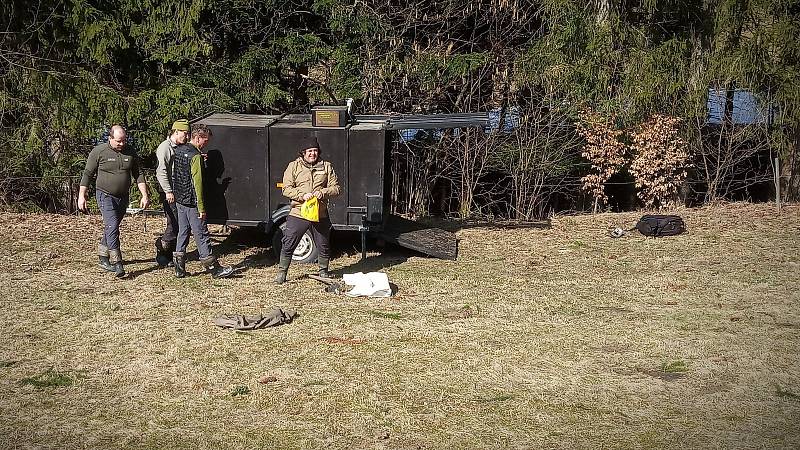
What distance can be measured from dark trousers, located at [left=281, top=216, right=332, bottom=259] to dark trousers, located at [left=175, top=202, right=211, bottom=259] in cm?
92

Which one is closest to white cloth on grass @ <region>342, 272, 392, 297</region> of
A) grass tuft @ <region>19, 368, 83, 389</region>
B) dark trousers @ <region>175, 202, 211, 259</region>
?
dark trousers @ <region>175, 202, 211, 259</region>

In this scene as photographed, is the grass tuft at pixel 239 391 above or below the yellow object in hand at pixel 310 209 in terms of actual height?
below

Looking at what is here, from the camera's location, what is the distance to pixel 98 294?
9773mm

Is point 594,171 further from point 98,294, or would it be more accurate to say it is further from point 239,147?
point 98,294

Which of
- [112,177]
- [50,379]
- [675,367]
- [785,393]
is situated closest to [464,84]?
[112,177]

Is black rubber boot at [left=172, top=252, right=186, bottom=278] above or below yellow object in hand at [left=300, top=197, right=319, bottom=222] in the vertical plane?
below

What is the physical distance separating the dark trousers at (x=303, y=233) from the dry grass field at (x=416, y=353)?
1.37ft

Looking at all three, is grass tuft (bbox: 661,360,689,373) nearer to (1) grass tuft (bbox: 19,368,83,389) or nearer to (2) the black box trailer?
(2) the black box trailer

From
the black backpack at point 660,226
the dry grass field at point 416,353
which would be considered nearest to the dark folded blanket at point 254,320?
the dry grass field at point 416,353

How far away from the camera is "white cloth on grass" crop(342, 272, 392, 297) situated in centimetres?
981

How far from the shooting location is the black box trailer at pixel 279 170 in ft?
36.0

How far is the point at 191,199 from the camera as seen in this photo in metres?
10.1

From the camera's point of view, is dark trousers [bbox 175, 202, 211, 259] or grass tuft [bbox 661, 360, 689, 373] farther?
dark trousers [bbox 175, 202, 211, 259]

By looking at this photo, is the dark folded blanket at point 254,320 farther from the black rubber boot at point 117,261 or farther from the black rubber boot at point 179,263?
the black rubber boot at point 117,261
